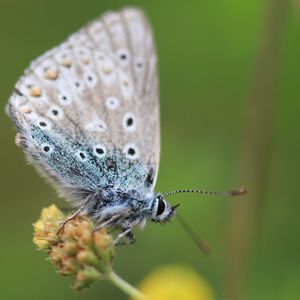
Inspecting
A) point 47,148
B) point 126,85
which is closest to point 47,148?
point 47,148

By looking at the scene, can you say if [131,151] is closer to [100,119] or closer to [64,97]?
[100,119]

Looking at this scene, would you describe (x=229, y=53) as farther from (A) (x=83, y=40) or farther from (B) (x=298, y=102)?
(A) (x=83, y=40)

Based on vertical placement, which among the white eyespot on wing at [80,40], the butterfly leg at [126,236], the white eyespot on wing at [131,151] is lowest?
the butterfly leg at [126,236]

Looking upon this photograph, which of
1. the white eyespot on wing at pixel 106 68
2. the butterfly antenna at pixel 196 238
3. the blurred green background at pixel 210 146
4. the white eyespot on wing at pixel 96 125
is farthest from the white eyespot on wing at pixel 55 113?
the blurred green background at pixel 210 146

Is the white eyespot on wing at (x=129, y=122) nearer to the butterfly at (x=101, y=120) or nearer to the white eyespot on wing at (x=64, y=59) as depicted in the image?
the butterfly at (x=101, y=120)

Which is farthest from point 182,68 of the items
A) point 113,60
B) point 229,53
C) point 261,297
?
point 261,297

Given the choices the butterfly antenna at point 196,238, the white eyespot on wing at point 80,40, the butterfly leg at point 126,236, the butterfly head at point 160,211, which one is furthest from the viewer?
the butterfly antenna at point 196,238

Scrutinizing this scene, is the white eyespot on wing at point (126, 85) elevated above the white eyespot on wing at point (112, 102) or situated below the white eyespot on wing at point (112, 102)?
above
